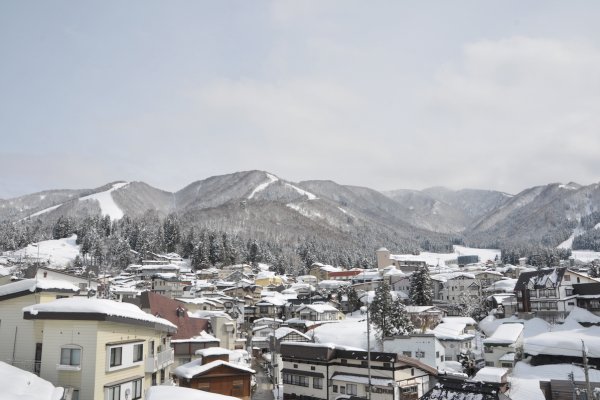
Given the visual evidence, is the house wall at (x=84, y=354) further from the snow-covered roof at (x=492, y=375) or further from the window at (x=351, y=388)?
the snow-covered roof at (x=492, y=375)

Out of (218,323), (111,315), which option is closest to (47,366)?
(111,315)

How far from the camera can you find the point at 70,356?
49.6 ft

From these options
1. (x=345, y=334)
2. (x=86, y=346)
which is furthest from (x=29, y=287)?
(x=345, y=334)

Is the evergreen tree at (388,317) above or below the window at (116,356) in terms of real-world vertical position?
below

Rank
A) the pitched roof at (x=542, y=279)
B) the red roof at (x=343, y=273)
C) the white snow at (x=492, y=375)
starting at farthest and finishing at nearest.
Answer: the red roof at (x=343, y=273) < the pitched roof at (x=542, y=279) < the white snow at (x=492, y=375)

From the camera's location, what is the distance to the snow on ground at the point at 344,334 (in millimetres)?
51944

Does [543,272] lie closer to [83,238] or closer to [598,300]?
[598,300]

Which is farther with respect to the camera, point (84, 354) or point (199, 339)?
point (199, 339)

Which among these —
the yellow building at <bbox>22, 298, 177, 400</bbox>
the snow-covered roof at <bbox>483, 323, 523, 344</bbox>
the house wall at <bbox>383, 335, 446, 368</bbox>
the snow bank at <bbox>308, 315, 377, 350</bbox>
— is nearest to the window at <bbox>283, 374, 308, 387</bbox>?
the house wall at <bbox>383, 335, 446, 368</bbox>

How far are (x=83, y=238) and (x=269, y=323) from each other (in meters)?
93.1

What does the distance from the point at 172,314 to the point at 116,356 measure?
22.6 meters

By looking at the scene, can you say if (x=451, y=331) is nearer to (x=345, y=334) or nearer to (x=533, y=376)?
(x=345, y=334)

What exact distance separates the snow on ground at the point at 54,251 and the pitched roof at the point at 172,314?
8689 cm

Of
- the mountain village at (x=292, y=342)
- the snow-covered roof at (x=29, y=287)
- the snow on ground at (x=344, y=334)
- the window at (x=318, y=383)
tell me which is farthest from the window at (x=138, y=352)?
the snow on ground at (x=344, y=334)
